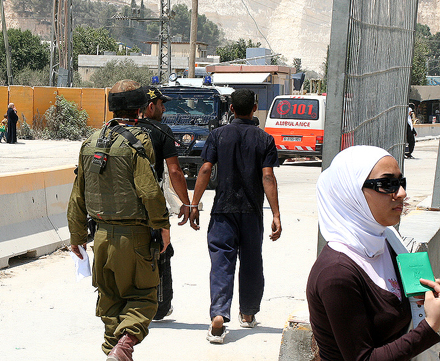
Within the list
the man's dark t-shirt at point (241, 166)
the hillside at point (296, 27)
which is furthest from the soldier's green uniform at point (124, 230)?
the hillside at point (296, 27)

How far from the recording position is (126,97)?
390 cm

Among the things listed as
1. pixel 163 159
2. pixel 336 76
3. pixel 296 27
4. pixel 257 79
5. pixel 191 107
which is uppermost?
pixel 296 27

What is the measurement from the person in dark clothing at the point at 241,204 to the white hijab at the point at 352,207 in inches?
100

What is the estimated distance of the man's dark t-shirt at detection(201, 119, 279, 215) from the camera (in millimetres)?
4562

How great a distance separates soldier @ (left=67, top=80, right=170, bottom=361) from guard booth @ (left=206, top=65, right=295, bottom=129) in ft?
79.9

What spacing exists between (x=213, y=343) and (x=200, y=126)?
8.72m

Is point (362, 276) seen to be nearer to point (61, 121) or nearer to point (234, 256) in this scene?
point (234, 256)

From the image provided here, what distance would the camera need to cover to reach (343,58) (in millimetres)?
2689

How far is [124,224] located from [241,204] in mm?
1161

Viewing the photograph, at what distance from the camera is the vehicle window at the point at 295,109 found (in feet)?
56.6

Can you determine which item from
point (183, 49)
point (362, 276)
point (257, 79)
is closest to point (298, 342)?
point (362, 276)

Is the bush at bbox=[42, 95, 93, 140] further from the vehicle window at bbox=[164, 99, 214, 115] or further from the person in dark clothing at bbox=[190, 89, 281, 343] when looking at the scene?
the person in dark clothing at bbox=[190, 89, 281, 343]

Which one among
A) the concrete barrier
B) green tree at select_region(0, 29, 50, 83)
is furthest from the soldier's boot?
green tree at select_region(0, 29, 50, 83)

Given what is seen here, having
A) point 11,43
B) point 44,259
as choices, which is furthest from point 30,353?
point 11,43
